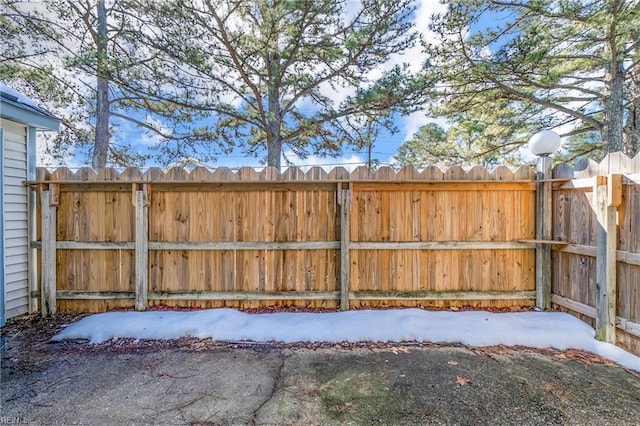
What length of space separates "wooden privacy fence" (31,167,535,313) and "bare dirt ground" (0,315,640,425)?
2.60 ft

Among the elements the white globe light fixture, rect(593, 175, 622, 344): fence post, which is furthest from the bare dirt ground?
the white globe light fixture

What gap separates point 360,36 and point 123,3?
4.52 metres

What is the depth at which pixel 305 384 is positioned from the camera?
226 cm

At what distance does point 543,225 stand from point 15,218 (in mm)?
6535

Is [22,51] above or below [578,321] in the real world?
above

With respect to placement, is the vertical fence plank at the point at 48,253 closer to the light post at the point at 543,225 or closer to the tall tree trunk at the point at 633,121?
the light post at the point at 543,225

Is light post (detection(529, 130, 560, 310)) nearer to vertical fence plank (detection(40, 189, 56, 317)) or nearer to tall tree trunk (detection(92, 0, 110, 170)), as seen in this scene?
vertical fence plank (detection(40, 189, 56, 317))

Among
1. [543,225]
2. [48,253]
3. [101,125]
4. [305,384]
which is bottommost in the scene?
[305,384]

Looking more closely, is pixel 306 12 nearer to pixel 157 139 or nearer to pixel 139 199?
pixel 139 199

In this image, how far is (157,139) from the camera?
691cm

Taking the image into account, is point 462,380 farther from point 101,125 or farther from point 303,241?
point 101,125

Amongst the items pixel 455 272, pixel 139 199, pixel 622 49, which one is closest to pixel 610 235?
pixel 455 272

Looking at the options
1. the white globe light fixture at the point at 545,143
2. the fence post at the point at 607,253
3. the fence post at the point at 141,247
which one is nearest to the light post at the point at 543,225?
the white globe light fixture at the point at 545,143

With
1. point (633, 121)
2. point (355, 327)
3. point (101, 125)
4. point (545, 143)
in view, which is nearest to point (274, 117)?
point (355, 327)
